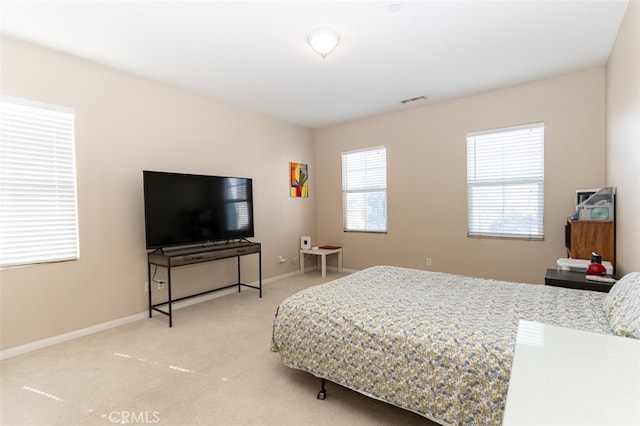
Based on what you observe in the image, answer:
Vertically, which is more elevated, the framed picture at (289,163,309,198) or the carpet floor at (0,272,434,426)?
the framed picture at (289,163,309,198)

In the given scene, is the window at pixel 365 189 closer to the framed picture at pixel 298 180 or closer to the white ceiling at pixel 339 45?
the framed picture at pixel 298 180

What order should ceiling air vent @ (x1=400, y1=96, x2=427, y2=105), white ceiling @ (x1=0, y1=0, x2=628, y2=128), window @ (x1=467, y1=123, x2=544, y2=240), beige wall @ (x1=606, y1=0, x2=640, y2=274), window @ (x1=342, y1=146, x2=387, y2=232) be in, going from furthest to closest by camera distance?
window @ (x1=342, y1=146, x2=387, y2=232) → ceiling air vent @ (x1=400, y1=96, x2=427, y2=105) → window @ (x1=467, y1=123, x2=544, y2=240) → white ceiling @ (x1=0, y1=0, x2=628, y2=128) → beige wall @ (x1=606, y1=0, x2=640, y2=274)

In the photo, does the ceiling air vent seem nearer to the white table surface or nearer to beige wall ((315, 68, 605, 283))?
beige wall ((315, 68, 605, 283))

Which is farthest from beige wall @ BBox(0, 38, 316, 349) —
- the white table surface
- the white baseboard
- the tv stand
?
the white table surface

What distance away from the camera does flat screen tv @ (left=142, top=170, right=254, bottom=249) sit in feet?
11.0

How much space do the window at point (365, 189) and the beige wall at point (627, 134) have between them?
9.37 feet

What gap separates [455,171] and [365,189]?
1553mm

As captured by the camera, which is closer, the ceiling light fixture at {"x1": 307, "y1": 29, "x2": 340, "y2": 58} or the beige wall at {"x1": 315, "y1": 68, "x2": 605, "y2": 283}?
the ceiling light fixture at {"x1": 307, "y1": 29, "x2": 340, "y2": 58}

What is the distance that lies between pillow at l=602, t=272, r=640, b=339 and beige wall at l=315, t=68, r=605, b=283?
2.28m

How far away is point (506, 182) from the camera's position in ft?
13.4

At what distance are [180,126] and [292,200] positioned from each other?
227 cm

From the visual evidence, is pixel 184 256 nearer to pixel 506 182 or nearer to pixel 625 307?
pixel 625 307

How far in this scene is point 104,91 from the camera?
3.22 m

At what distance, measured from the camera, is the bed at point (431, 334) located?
1452 mm
